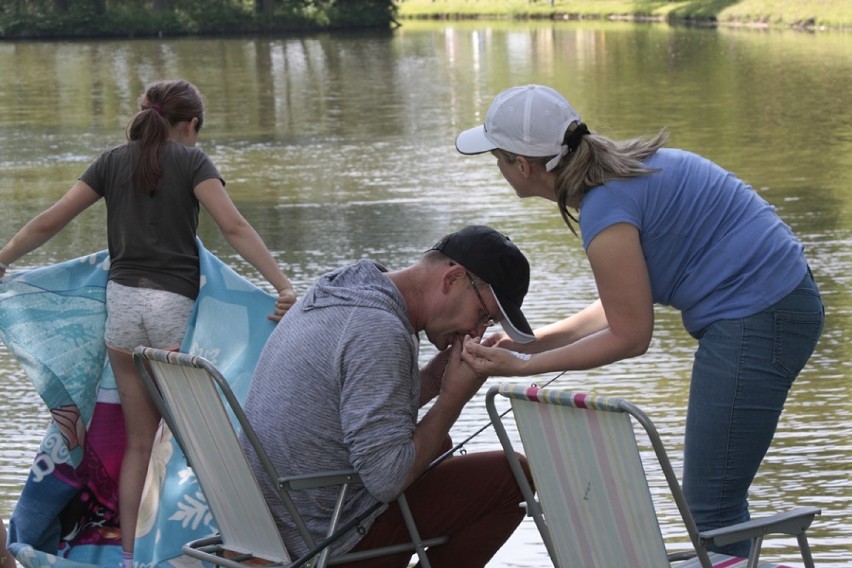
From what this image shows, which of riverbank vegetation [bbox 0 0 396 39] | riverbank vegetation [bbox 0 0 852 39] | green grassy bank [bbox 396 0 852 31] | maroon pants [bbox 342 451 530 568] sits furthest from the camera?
riverbank vegetation [bbox 0 0 396 39]

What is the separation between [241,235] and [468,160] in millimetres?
10410

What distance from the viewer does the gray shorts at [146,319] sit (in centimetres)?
433

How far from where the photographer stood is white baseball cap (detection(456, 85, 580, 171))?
3213 mm

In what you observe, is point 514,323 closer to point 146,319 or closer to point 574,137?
point 574,137

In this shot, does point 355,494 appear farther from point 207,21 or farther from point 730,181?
point 207,21

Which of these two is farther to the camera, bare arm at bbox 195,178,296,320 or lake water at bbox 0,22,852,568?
lake water at bbox 0,22,852,568

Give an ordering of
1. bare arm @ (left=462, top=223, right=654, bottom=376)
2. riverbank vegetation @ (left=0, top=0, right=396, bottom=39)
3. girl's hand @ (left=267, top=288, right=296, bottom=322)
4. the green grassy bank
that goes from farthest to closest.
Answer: riverbank vegetation @ (left=0, top=0, right=396, bottom=39) < the green grassy bank < girl's hand @ (left=267, top=288, right=296, bottom=322) < bare arm @ (left=462, top=223, right=654, bottom=376)

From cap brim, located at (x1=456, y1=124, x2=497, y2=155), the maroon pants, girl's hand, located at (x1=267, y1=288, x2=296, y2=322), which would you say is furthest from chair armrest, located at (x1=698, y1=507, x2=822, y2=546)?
girl's hand, located at (x1=267, y1=288, x2=296, y2=322)

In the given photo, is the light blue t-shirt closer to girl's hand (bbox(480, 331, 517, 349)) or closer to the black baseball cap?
the black baseball cap

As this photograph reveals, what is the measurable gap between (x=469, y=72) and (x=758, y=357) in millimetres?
25297

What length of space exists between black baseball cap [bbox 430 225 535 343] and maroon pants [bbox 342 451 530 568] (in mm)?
388

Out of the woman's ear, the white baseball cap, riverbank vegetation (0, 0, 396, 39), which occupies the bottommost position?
riverbank vegetation (0, 0, 396, 39)

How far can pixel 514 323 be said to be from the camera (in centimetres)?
339

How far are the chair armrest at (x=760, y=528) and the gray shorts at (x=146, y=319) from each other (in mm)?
1973
